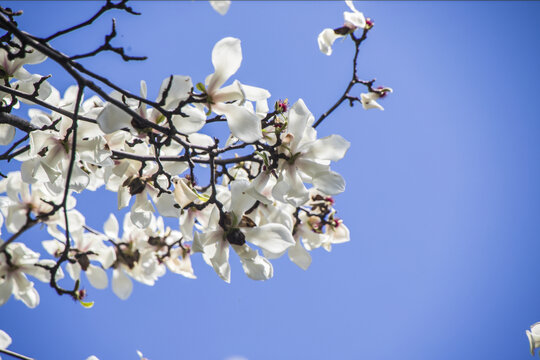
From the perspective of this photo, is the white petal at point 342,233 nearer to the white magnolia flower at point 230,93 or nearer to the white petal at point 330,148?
the white petal at point 330,148

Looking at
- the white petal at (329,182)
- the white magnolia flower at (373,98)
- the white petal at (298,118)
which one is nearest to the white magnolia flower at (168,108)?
the white petal at (298,118)

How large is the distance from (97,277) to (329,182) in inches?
52.7

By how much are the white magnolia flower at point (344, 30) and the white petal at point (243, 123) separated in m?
0.74

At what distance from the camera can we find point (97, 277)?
76.7 inches

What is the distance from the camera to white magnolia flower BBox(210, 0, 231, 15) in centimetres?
93

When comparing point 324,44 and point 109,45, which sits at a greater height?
point 324,44

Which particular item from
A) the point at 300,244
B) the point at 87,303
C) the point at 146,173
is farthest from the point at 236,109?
the point at 300,244

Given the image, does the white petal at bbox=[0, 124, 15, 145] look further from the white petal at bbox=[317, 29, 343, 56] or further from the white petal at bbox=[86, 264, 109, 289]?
the white petal at bbox=[317, 29, 343, 56]

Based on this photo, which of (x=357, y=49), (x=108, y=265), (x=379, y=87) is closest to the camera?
(x=357, y=49)

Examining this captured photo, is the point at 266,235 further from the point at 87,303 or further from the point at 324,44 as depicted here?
the point at 324,44

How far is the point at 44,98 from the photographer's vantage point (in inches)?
54.7

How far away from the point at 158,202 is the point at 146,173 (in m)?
0.14

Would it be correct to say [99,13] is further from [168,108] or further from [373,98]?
[373,98]

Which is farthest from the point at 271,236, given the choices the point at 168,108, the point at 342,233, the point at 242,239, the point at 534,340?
the point at 534,340
